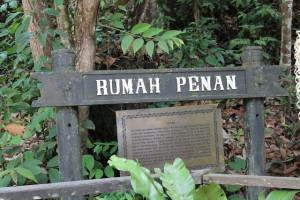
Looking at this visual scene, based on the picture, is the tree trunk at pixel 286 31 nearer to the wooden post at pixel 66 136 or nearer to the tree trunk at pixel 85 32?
the tree trunk at pixel 85 32

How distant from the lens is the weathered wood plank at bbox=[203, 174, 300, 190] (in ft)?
5.74

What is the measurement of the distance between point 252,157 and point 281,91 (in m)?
0.50

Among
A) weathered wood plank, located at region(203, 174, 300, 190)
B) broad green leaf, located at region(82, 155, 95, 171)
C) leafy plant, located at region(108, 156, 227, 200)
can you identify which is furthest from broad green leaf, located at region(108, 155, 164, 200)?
broad green leaf, located at region(82, 155, 95, 171)

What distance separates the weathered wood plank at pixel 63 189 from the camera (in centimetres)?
172

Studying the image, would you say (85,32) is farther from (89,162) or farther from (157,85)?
(89,162)

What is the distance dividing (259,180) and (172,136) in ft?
2.45

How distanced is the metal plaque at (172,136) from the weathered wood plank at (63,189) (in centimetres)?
47

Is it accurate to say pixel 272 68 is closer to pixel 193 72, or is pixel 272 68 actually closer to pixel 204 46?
pixel 193 72

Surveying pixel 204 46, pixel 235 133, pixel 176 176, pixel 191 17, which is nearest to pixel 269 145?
pixel 235 133

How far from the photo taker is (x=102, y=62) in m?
3.41

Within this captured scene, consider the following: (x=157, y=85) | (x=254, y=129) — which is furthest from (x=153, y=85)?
(x=254, y=129)

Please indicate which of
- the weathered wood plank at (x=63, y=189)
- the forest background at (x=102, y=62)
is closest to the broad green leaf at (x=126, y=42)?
the forest background at (x=102, y=62)

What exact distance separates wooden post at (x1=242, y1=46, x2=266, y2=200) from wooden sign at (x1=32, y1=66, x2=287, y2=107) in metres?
0.06

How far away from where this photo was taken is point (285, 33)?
4473 mm
